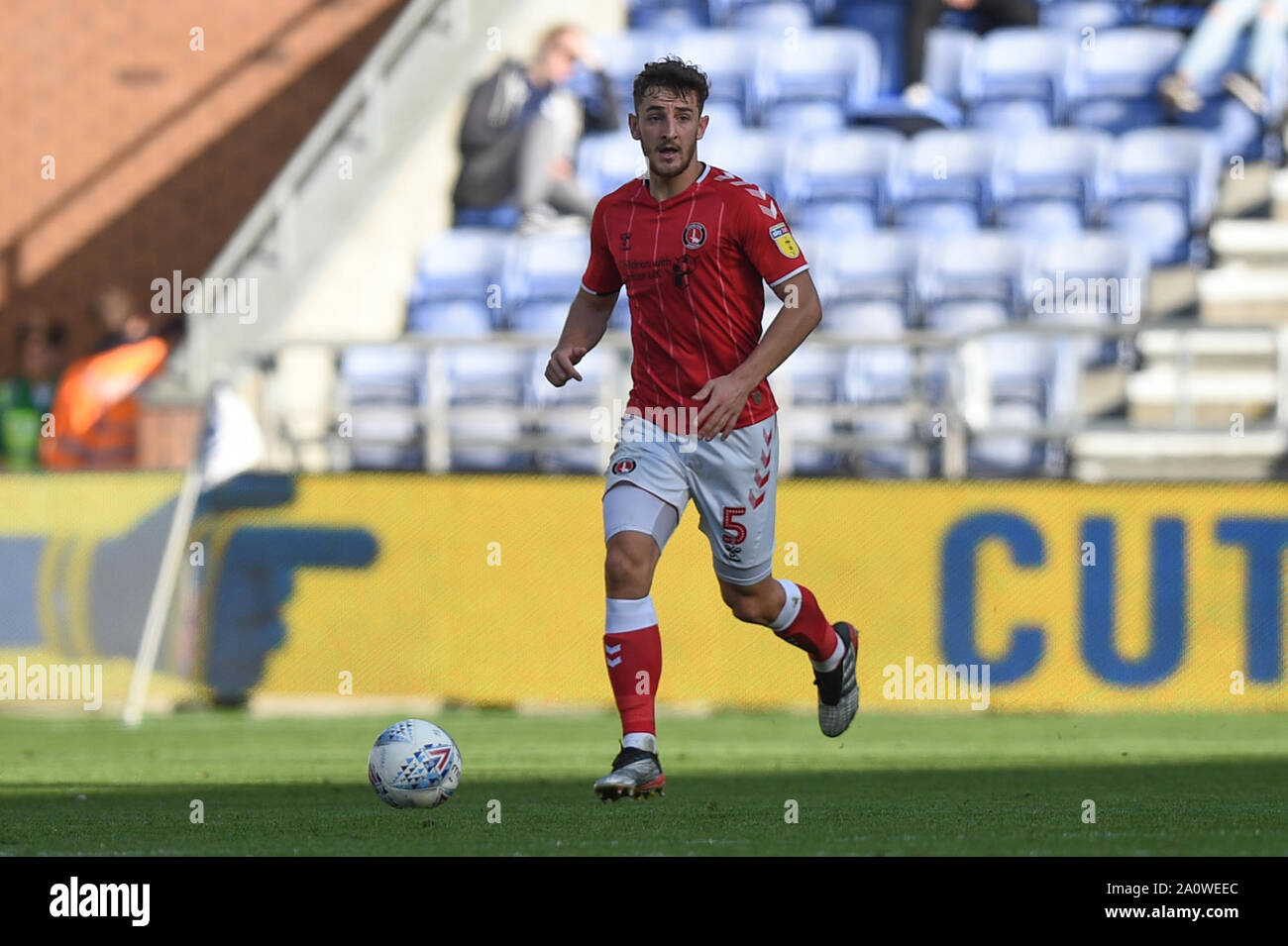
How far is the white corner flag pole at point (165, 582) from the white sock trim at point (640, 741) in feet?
18.7

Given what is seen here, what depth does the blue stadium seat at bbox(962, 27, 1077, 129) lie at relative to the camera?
17.1 metres

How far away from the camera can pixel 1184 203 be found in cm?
1597

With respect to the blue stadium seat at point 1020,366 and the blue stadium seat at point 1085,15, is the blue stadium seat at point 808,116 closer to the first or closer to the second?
the blue stadium seat at point 1085,15

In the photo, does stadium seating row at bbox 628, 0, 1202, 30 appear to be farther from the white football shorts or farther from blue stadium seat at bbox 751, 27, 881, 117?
the white football shorts

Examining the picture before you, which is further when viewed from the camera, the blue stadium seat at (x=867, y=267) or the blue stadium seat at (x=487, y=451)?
the blue stadium seat at (x=867, y=267)

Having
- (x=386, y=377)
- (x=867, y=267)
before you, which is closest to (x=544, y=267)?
(x=386, y=377)

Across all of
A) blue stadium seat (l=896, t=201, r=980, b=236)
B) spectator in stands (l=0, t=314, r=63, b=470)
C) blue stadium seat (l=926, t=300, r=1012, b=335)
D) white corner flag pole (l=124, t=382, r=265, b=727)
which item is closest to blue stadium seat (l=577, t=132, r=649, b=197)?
blue stadium seat (l=896, t=201, r=980, b=236)

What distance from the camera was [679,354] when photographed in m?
7.45

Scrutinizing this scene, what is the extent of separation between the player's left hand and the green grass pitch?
1.25 m

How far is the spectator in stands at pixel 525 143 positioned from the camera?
16375 millimetres

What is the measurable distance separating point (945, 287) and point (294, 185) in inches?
186

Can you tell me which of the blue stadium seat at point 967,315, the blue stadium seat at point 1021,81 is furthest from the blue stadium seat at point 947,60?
the blue stadium seat at point 967,315

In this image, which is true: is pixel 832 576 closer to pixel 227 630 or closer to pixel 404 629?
pixel 404 629
